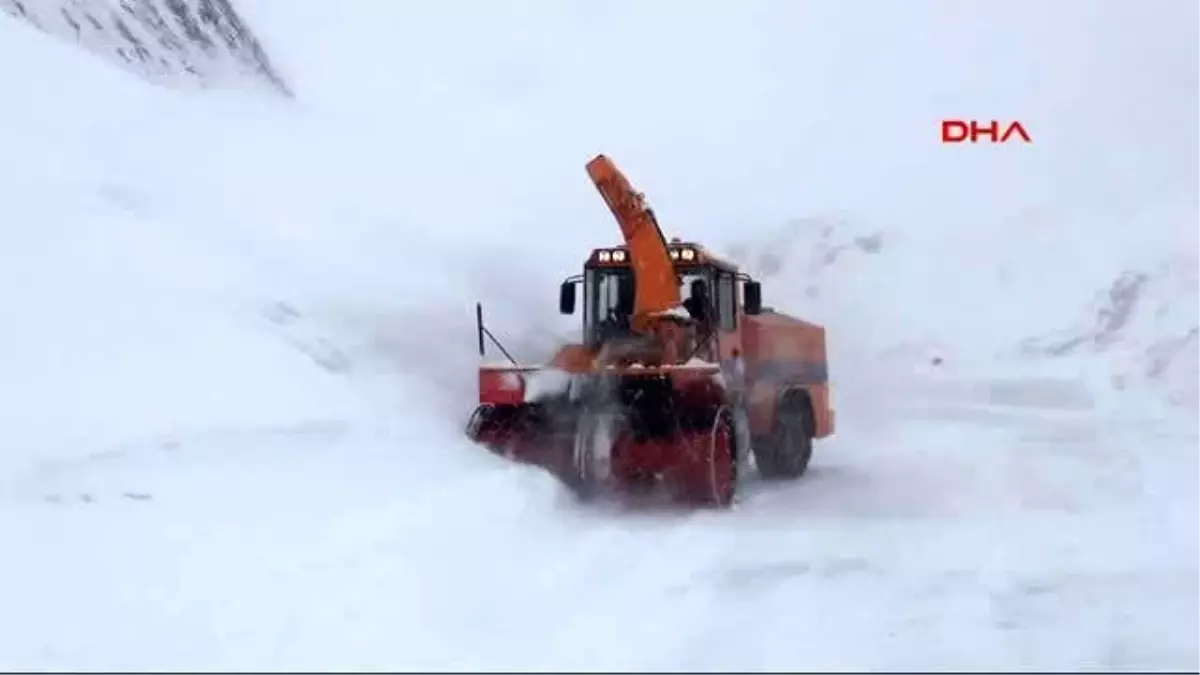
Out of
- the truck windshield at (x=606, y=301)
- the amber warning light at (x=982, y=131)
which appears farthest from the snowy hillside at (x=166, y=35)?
the amber warning light at (x=982, y=131)

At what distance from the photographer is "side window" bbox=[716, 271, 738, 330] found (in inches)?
507

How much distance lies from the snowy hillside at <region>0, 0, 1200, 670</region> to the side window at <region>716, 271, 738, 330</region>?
5.36 ft

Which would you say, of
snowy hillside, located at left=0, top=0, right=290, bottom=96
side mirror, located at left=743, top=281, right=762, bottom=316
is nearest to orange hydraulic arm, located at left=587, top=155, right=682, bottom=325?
side mirror, located at left=743, top=281, right=762, bottom=316

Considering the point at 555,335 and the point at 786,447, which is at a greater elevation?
the point at 555,335

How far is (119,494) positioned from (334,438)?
8.10ft

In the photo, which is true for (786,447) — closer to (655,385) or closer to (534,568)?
(655,385)

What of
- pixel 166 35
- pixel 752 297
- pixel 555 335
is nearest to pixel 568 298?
pixel 752 297

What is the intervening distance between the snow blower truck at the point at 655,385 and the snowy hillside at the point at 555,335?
0.50 metres

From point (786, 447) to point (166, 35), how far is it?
525 inches

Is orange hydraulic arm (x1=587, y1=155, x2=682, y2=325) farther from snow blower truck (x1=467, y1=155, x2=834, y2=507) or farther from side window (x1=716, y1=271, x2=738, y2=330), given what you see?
side window (x1=716, y1=271, x2=738, y2=330)

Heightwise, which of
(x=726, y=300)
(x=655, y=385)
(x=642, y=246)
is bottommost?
(x=655, y=385)

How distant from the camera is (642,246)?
1273cm

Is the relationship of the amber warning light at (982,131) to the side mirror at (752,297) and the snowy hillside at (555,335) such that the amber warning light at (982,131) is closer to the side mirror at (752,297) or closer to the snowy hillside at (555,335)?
the snowy hillside at (555,335)

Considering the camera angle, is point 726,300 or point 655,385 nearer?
point 655,385
